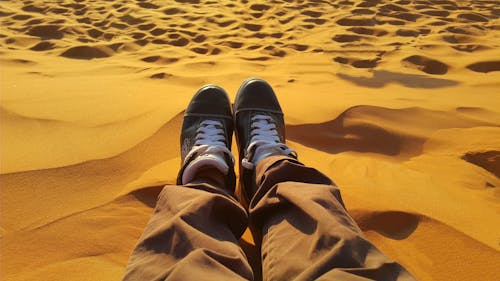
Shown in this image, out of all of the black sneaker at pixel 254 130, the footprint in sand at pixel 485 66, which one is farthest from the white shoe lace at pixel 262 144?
the footprint in sand at pixel 485 66

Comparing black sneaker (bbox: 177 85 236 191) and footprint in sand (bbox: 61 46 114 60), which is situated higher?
black sneaker (bbox: 177 85 236 191)

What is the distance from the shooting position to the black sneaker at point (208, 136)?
1231 millimetres

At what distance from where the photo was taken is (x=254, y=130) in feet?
5.21

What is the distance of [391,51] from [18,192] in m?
3.19

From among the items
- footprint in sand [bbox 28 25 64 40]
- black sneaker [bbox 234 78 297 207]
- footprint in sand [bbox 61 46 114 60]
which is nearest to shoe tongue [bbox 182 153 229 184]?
black sneaker [bbox 234 78 297 207]

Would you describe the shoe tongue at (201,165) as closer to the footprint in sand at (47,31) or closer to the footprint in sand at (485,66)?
the footprint in sand at (485,66)

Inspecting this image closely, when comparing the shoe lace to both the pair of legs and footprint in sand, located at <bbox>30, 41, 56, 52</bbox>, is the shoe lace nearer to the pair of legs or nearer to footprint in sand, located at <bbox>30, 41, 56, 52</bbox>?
the pair of legs

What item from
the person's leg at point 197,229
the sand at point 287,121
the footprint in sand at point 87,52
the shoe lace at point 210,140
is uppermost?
the person's leg at point 197,229

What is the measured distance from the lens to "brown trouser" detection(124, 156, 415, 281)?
786 mm

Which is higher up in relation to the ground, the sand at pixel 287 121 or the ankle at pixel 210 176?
the ankle at pixel 210 176

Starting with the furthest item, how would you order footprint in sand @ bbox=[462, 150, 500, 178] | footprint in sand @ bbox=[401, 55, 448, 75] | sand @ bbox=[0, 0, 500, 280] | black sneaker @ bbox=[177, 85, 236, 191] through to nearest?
footprint in sand @ bbox=[401, 55, 448, 75]
footprint in sand @ bbox=[462, 150, 500, 178]
black sneaker @ bbox=[177, 85, 236, 191]
sand @ bbox=[0, 0, 500, 280]

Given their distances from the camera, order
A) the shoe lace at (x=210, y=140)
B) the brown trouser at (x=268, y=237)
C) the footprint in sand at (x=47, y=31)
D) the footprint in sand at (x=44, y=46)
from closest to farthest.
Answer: the brown trouser at (x=268, y=237) < the shoe lace at (x=210, y=140) < the footprint in sand at (x=44, y=46) < the footprint in sand at (x=47, y=31)

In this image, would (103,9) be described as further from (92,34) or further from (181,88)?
(181,88)

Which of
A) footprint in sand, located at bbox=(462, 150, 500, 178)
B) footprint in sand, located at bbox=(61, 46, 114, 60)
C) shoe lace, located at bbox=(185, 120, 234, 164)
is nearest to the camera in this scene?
shoe lace, located at bbox=(185, 120, 234, 164)
